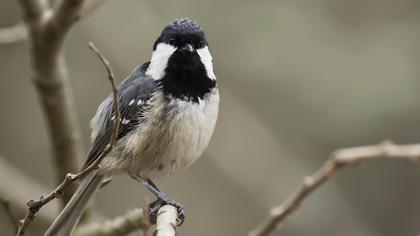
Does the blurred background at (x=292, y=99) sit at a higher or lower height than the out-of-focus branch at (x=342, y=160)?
higher

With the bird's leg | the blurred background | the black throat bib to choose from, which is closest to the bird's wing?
the black throat bib

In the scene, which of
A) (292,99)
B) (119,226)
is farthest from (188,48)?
(292,99)

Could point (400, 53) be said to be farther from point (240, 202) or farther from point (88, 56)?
point (88, 56)

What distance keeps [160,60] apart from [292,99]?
2.03 metres

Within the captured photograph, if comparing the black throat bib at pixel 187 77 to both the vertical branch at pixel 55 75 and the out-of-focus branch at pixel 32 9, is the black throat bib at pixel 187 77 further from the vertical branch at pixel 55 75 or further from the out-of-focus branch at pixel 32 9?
the out-of-focus branch at pixel 32 9

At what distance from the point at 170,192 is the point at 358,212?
5.70 ft

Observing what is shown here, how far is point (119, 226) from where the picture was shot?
10.3 ft

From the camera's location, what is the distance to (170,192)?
5910 millimetres

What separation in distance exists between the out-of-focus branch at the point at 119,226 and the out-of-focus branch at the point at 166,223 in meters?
0.56

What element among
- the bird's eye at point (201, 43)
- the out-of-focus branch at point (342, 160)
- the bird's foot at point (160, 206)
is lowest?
the out-of-focus branch at point (342, 160)

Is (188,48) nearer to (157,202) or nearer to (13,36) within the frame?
(157,202)

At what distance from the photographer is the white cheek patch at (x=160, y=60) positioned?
10.5 feet

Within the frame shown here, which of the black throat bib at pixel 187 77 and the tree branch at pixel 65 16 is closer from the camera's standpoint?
the tree branch at pixel 65 16

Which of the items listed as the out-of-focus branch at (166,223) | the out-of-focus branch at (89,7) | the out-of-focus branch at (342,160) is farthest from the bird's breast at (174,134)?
the out-of-focus branch at (342,160)
